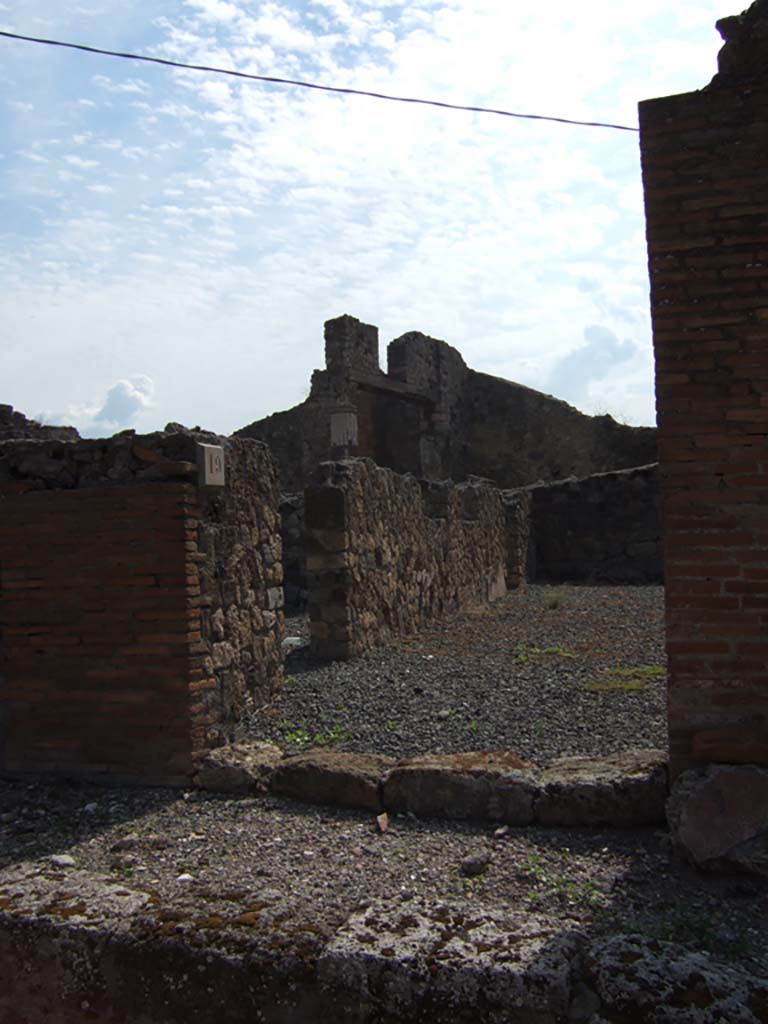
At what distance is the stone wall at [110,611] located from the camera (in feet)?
17.3

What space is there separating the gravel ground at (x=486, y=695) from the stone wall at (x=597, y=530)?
6.91m

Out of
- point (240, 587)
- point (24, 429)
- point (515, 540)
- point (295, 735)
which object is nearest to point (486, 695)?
point (295, 735)

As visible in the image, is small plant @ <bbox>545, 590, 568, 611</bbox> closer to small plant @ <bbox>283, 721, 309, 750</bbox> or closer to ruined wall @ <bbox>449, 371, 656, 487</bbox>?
small plant @ <bbox>283, 721, 309, 750</bbox>

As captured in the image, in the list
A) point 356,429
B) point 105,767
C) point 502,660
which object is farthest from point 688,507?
point 356,429

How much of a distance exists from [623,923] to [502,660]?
4.74 meters

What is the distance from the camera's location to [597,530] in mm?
17688

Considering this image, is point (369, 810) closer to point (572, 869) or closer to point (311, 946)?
point (572, 869)

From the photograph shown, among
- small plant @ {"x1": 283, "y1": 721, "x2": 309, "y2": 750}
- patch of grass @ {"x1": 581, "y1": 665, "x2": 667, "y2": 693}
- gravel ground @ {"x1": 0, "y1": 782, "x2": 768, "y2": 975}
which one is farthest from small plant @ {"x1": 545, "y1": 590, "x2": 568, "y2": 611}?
gravel ground @ {"x1": 0, "y1": 782, "x2": 768, "y2": 975}

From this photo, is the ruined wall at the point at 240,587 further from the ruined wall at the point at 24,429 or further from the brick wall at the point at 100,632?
the ruined wall at the point at 24,429

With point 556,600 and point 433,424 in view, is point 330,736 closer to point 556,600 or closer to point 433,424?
point 556,600

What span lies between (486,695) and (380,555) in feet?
11.4

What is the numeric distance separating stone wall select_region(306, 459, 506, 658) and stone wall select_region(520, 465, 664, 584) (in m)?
4.02

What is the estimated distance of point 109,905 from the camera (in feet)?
12.2

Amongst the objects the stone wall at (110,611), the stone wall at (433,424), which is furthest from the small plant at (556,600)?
the stone wall at (110,611)
